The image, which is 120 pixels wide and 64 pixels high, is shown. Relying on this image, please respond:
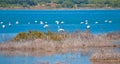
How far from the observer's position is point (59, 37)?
115 ft

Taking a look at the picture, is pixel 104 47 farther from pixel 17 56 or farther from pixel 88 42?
pixel 17 56

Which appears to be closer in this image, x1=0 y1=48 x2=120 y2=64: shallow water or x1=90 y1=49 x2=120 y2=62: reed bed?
x1=90 y1=49 x2=120 y2=62: reed bed

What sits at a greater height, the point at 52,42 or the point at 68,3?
the point at 52,42

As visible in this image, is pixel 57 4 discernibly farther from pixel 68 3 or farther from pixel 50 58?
Result: pixel 50 58

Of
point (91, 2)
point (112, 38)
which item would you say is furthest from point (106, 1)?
point (112, 38)

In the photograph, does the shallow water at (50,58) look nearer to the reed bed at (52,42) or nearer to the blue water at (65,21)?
the reed bed at (52,42)

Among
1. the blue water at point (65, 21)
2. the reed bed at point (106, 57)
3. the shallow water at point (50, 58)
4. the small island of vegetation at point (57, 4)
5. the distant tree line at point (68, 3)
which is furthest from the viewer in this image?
the small island of vegetation at point (57, 4)

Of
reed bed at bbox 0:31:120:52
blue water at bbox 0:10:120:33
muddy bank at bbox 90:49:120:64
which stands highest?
muddy bank at bbox 90:49:120:64

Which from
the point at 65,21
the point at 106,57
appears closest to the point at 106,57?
the point at 106,57

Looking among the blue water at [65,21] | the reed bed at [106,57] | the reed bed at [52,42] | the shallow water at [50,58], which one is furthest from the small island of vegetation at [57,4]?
the reed bed at [106,57]

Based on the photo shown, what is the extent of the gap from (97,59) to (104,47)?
528 centimetres

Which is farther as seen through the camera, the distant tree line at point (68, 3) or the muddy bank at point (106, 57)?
the distant tree line at point (68, 3)

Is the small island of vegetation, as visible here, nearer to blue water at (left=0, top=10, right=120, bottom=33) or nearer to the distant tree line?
the distant tree line

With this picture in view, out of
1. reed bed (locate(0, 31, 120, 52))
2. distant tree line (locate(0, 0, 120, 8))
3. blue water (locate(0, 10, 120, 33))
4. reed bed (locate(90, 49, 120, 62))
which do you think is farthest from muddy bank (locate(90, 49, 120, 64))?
distant tree line (locate(0, 0, 120, 8))
